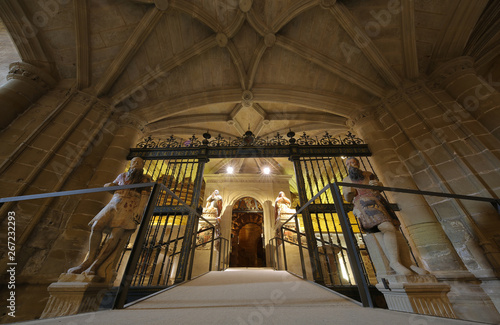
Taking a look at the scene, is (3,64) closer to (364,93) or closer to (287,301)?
(287,301)

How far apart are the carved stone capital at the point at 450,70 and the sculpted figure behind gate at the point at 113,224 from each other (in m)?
7.16

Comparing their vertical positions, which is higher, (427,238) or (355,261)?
(427,238)

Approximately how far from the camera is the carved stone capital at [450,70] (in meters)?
4.40

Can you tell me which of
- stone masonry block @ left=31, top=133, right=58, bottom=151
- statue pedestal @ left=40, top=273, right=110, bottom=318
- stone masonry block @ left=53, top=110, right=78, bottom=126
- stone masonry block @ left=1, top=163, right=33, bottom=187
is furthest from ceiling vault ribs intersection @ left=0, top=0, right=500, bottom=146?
statue pedestal @ left=40, top=273, right=110, bottom=318

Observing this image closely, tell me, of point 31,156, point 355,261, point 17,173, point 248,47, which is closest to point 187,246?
point 355,261

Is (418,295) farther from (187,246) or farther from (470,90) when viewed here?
(470,90)

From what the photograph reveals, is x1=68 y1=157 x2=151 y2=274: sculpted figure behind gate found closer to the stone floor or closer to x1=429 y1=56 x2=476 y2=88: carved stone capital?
the stone floor

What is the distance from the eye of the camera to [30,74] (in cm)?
443

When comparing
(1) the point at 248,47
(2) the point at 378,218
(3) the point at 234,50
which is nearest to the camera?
(2) the point at 378,218

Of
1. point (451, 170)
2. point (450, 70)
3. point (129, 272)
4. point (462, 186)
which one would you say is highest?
point (450, 70)

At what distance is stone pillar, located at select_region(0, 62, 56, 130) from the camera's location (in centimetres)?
392

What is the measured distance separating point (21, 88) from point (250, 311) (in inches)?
264

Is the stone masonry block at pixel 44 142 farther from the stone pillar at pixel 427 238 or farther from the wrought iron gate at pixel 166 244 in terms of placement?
the stone pillar at pixel 427 238

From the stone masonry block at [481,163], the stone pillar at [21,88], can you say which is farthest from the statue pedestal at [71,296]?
the stone masonry block at [481,163]
